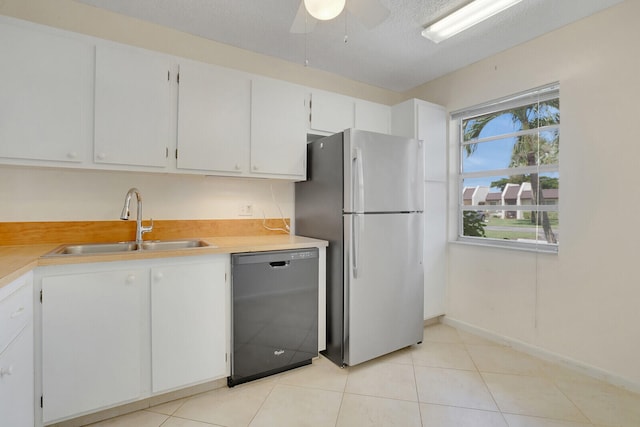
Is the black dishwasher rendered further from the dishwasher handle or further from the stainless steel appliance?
the stainless steel appliance

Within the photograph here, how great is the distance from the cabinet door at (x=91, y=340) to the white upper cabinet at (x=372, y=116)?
2241 millimetres

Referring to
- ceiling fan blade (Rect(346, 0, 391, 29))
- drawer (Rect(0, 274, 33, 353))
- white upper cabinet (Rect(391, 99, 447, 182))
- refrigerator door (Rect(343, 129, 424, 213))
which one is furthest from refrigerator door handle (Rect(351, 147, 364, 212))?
drawer (Rect(0, 274, 33, 353))

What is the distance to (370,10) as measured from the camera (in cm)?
162

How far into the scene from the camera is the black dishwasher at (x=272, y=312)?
6.44 feet

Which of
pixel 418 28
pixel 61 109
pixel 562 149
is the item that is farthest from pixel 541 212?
pixel 61 109

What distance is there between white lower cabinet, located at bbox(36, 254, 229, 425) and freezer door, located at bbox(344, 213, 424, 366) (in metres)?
0.89

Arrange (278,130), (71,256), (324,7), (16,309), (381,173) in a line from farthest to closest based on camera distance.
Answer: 1. (278,130)
2. (381,173)
3. (71,256)
4. (324,7)
5. (16,309)

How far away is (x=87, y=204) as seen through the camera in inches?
81.4

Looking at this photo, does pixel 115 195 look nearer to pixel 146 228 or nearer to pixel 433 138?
pixel 146 228

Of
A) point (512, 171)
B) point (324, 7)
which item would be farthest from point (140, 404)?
point (512, 171)

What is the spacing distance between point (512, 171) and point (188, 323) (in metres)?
2.87

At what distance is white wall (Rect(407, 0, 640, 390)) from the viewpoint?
1.98m

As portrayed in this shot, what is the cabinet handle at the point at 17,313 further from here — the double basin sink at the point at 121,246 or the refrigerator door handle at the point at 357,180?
the refrigerator door handle at the point at 357,180

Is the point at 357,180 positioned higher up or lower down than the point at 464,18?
lower down
